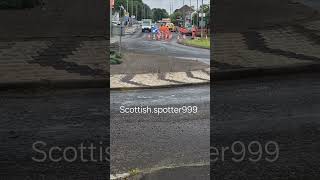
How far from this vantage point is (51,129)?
28.0 feet

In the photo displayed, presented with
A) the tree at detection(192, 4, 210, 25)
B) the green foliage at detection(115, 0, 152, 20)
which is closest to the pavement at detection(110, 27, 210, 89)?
the tree at detection(192, 4, 210, 25)

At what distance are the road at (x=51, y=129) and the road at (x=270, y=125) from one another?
1.63 metres

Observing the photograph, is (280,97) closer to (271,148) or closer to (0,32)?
(271,148)

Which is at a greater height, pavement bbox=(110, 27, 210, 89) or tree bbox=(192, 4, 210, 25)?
tree bbox=(192, 4, 210, 25)

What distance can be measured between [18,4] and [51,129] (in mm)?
26999

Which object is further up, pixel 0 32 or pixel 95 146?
pixel 0 32

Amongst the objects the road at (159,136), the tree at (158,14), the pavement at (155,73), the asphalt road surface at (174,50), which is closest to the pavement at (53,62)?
the pavement at (155,73)

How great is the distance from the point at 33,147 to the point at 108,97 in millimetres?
5425

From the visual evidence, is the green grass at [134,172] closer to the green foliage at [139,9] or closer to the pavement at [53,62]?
the pavement at [53,62]

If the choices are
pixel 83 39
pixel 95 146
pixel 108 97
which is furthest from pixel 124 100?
pixel 83 39

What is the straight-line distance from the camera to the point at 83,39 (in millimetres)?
23609

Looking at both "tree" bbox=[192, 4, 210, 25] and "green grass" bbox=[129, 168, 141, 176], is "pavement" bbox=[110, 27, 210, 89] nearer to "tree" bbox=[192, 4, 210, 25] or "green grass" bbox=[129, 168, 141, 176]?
"green grass" bbox=[129, 168, 141, 176]

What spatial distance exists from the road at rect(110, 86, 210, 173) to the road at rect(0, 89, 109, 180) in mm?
225

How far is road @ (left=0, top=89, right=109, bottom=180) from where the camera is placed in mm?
6129
